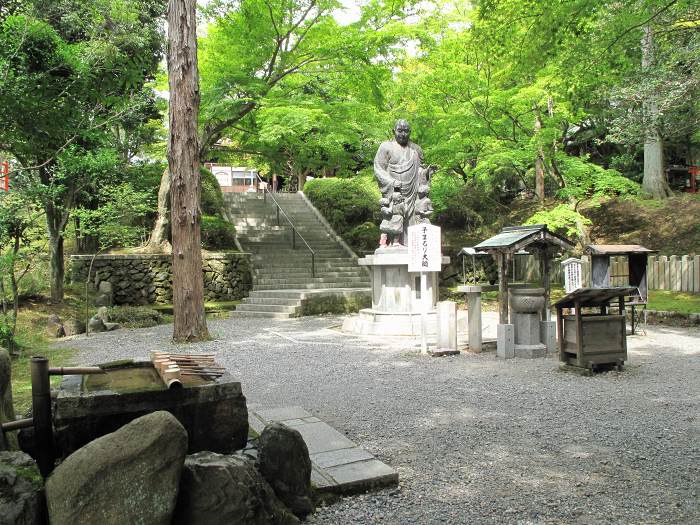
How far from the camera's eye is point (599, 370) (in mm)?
6402

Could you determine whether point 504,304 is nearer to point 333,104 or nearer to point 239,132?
point 333,104

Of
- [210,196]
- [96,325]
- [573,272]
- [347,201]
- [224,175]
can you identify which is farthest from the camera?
[224,175]

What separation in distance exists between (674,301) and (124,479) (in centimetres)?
1225

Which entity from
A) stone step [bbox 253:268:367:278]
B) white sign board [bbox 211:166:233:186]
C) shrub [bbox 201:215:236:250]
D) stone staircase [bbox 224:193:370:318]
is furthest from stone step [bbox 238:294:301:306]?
white sign board [bbox 211:166:233:186]

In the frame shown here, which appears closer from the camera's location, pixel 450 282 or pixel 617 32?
pixel 617 32

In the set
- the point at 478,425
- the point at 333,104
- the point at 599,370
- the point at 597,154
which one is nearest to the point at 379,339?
the point at 599,370

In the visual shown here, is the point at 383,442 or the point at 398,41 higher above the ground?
the point at 398,41

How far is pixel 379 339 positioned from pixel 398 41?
7.33 metres

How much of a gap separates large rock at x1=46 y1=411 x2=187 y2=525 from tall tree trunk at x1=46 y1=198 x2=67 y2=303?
10.8 meters

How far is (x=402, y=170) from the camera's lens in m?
10.9

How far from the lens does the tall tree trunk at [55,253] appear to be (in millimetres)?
11641

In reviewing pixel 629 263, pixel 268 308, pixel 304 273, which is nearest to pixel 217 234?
pixel 304 273

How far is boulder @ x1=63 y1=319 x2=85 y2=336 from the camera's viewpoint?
10.3 metres

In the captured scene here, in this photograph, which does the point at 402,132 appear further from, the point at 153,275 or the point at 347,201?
the point at 347,201
